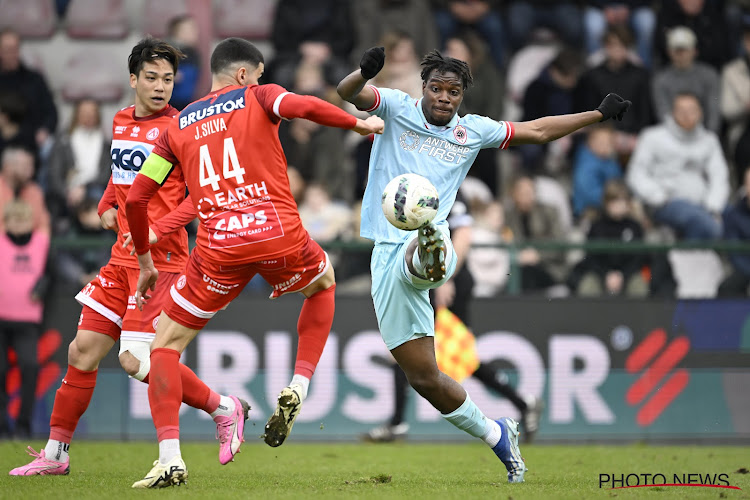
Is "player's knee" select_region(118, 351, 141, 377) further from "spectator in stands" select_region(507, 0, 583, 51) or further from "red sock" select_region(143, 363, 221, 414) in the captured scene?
"spectator in stands" select_region(507, 0, 583, 51)

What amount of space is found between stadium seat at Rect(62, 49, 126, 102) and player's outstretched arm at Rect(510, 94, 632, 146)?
26.5 feet

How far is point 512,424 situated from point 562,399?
161 inches

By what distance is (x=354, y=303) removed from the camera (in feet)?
34.9

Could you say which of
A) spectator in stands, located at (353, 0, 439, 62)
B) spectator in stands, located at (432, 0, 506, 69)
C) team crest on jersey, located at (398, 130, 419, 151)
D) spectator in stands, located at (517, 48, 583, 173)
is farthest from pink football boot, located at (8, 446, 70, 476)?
spectator in stands, located at (432, 0, 506, 69)

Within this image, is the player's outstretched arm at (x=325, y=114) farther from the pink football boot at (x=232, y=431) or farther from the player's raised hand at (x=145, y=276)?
the pink football boot at (x=232, y=431)

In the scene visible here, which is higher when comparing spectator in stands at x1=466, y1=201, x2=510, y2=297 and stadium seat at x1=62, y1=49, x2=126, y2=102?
stadium seat at x1=62, y1=49, x2=126, y2=102

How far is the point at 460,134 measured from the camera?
671 centimetres

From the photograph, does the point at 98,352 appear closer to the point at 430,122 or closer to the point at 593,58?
the point at 430,122

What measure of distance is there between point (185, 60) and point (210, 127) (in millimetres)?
7317

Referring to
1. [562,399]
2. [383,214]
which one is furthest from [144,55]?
[562,399]

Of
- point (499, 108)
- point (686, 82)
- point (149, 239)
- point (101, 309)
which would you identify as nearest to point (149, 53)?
point (149, 239)

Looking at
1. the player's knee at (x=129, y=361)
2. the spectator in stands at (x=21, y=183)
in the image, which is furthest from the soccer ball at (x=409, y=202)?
the spectator in stands at (x=21, y=183)

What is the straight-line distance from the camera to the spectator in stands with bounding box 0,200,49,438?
10.4m

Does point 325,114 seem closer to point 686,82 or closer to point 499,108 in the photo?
point 499,108
